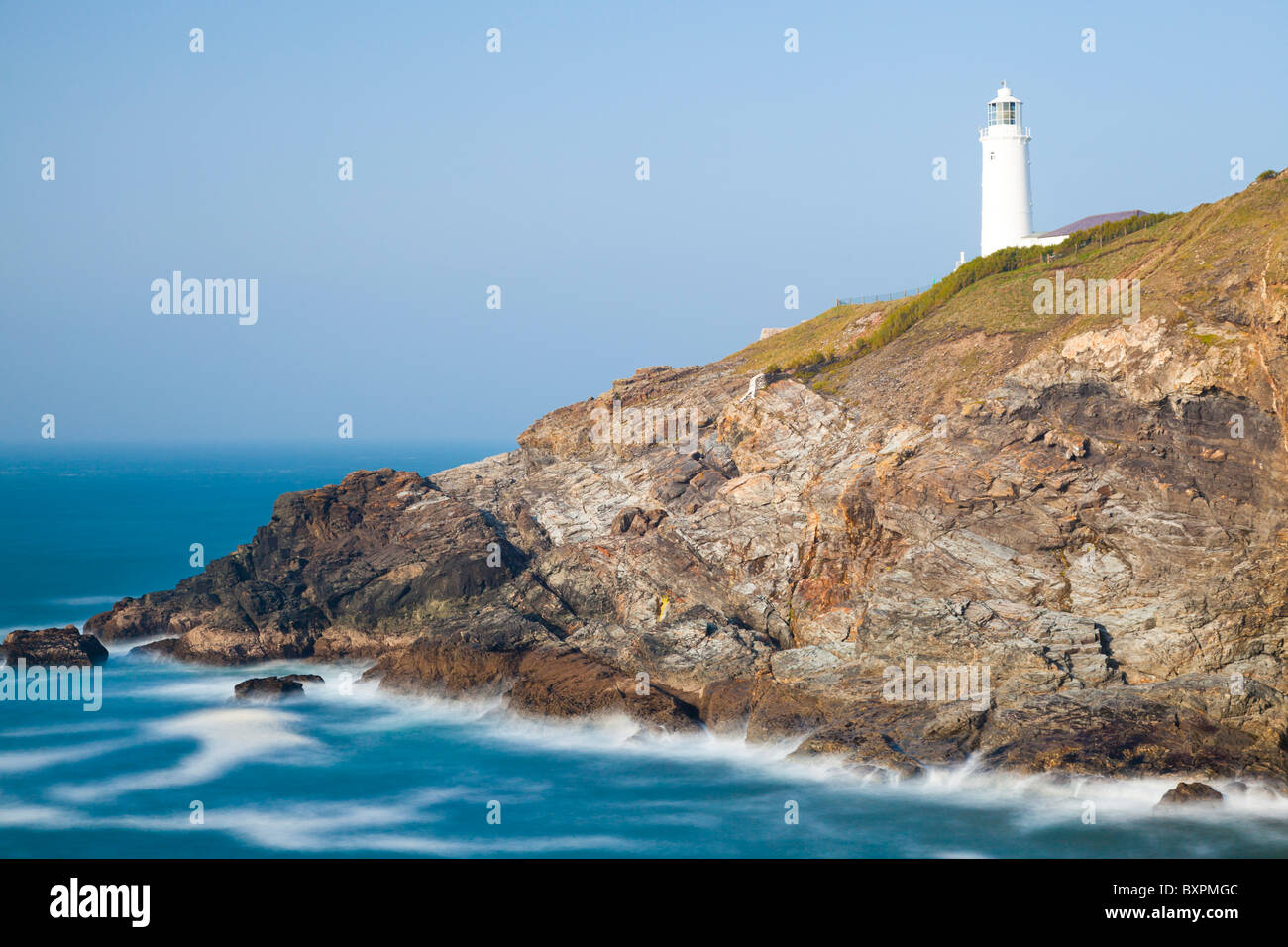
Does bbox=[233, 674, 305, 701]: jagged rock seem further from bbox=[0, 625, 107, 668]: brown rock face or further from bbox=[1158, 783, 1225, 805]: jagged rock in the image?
bbox=[1158, 783, 1225, 805]: jagged rock

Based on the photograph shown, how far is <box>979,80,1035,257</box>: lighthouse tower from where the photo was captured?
2261 inches

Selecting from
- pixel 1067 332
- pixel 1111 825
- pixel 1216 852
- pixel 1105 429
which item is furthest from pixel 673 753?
pixel 1067 332

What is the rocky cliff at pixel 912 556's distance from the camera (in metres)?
30.5

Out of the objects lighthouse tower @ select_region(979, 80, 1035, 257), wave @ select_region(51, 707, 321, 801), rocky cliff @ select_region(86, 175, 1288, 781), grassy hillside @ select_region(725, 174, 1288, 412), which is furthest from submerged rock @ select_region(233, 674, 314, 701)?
lighthouse tower @ select_region(979, 80, 1035, 257)

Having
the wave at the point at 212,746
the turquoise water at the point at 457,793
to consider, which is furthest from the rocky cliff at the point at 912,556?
the wave at the point at 212,746

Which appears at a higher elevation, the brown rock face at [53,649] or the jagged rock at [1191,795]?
the brown rock face at [53,649]

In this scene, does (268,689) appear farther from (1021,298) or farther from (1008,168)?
(1008,168)

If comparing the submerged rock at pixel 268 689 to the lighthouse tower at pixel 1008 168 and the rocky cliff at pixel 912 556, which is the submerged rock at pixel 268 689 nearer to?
the rocky cliff at pixel 912 556

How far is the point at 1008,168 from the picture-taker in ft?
189

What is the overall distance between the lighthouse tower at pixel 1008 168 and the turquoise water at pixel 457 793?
3698 cm

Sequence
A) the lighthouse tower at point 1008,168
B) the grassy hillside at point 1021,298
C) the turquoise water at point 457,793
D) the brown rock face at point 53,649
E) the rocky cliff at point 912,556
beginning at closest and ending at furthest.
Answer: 1. the turquoise water at point 457,793
2. the rocky cliff at point 912,556
3. the grassy hillside at point 1021,298
4. the brown rock face at point 53,649
5. the lighthouse tower at point 1008,168

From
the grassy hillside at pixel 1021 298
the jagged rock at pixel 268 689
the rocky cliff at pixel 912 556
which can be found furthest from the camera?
the jagged rock at pixel 268 689

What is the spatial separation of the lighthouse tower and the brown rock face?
46374mm

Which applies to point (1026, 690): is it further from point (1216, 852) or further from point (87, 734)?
point (87, 734)
